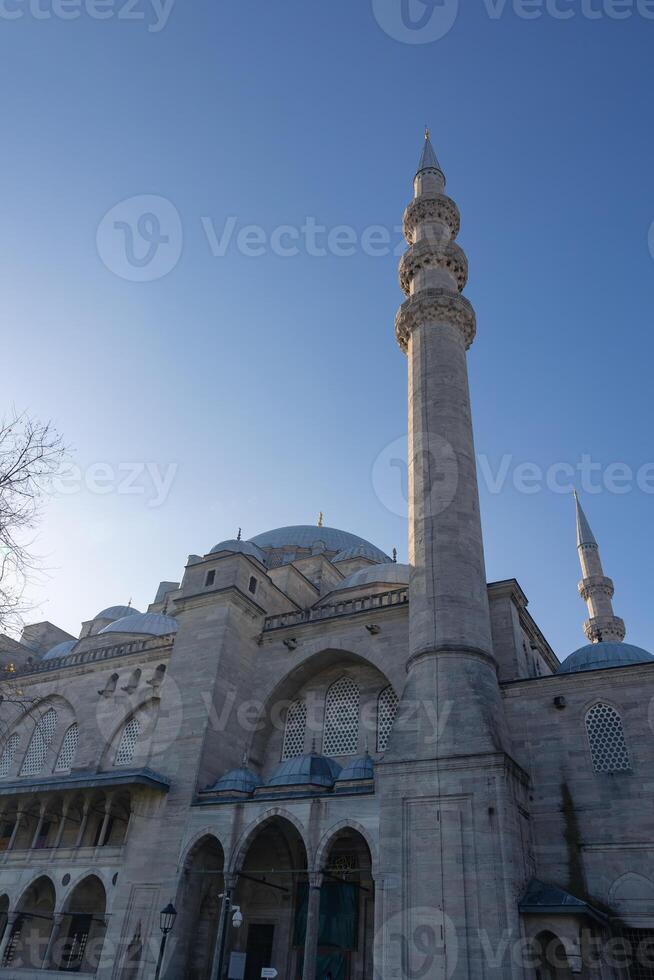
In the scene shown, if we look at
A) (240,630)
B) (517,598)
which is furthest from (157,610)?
(517,598)

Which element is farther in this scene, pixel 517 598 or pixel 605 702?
pixel 517 598

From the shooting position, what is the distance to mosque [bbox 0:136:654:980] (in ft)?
41.6

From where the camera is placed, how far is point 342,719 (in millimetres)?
19250

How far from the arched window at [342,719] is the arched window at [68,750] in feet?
30.2

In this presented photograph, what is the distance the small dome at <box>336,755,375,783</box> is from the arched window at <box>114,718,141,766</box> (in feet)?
28.3

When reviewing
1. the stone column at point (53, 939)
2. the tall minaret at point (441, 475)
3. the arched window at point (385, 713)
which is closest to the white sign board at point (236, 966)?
the tall minaret at point (441, 475)

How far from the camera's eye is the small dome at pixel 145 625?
29.6m

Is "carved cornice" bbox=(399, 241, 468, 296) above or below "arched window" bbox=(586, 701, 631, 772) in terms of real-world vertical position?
above

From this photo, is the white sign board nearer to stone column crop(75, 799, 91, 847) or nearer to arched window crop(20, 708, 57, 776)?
stone column crop(75, 799, 91, 847)

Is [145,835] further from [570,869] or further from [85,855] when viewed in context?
[570,869]

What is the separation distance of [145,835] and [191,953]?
2.83 m

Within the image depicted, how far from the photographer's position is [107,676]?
23.4m

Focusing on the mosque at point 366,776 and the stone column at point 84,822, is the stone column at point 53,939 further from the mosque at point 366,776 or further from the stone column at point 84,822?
the stone column at point 84,822

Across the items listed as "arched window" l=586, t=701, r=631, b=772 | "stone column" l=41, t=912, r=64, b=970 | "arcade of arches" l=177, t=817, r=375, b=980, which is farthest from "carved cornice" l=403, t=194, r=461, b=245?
"stone column" l=41, t=912, r=64, b=970
